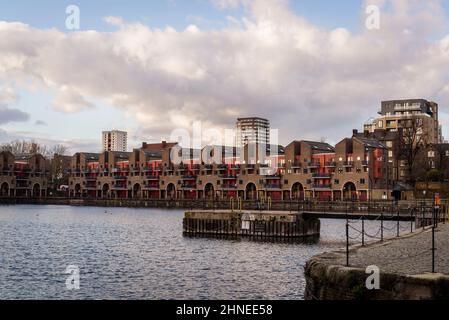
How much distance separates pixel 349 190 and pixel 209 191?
146 feet

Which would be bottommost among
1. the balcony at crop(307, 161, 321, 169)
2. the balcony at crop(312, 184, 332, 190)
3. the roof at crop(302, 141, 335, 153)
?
the balcony at crop(312, 184, 332, 190)

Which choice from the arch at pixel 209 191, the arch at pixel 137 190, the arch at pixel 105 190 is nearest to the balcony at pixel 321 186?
the arch at pixel 209 191

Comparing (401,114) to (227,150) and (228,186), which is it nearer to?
(227,150)

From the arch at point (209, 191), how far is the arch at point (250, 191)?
37.5ft

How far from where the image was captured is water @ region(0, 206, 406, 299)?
31.3 meters

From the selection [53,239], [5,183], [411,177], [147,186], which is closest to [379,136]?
[411,177]

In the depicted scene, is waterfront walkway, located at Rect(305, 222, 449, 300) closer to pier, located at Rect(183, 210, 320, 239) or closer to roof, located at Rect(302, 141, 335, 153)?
pier, located at Rect(183, 210, 320, 239)

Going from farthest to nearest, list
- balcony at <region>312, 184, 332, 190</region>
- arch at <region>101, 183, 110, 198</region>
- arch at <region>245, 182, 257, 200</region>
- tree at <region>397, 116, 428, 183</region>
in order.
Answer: arch at <region>101, 183, 110, 198</region>
arch at <region>245, 182, 257, 200</region>
balcony at <region>312, 184, 332, 190</region>
tree at <region>397, 116, 428, 183</region>

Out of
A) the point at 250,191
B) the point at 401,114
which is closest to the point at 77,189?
the point at 250,191

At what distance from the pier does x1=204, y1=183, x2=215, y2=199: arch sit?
283 ft

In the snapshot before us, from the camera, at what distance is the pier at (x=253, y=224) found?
6344 centimetres

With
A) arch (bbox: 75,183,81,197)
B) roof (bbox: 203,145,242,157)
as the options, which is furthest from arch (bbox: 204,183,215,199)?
arch (bbox: 75,183,81,197)

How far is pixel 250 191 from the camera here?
5856 inches
